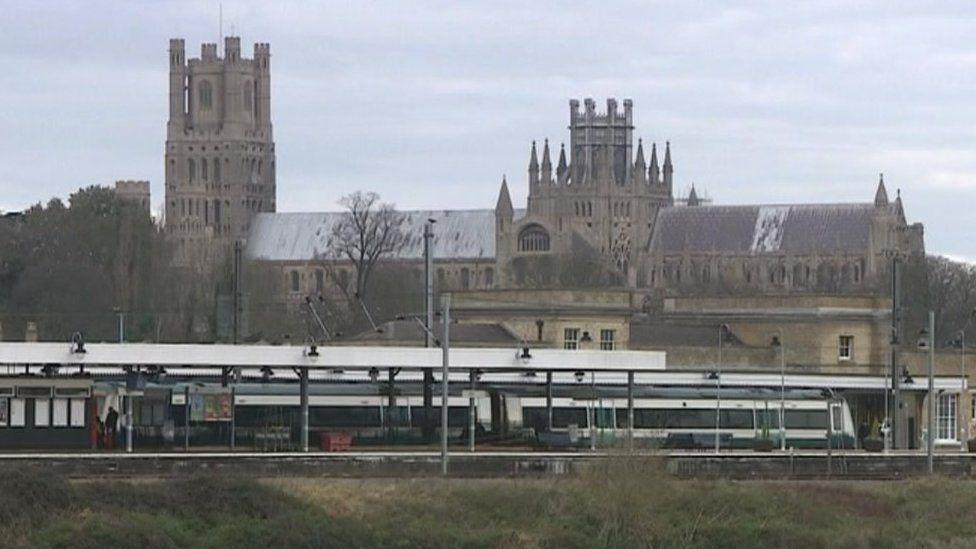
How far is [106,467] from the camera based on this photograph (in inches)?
2330

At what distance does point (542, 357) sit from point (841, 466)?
300 inches

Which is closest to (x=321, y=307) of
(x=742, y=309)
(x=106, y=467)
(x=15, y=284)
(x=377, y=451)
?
(x=15, y=284)

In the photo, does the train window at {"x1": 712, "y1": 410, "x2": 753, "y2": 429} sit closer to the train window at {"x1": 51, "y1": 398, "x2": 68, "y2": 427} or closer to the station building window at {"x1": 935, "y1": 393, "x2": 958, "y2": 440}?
the station building window at {"x1": 935, "y1": 393, "x2": 958, "y2": 440}

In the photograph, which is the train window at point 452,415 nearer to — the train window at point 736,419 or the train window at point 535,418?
the train window at point 535,418

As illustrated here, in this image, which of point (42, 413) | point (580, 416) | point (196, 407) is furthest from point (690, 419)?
point (42, 413)

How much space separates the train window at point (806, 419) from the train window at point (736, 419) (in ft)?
4.08

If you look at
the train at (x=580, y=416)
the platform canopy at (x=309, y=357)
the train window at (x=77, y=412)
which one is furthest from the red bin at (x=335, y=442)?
the train window at (x=77, y=412)

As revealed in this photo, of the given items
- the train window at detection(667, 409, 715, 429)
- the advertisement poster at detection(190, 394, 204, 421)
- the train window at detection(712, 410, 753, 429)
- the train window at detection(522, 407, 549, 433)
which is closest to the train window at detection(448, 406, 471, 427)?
the train window at detection(522, 407, 549, 433)

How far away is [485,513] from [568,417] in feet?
62.5

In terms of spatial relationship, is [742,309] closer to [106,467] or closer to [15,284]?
[15,284]

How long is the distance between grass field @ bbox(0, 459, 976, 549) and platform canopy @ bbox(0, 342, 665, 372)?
8.26m

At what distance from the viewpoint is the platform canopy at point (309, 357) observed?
2559 inches

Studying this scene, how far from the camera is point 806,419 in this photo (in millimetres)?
77500

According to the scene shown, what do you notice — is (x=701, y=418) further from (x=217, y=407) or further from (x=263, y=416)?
(x=217, y=407)
